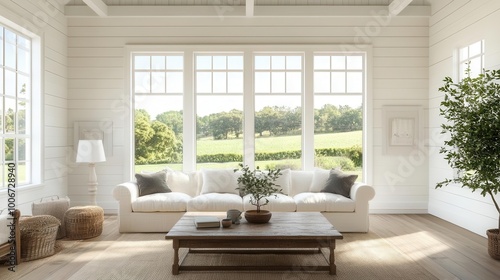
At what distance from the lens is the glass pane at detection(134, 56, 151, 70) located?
7.23 meters

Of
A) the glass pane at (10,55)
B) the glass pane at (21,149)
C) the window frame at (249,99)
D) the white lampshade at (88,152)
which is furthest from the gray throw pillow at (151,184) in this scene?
the glass pane at (10,55)

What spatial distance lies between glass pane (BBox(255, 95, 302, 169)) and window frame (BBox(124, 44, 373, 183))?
0.40 ft

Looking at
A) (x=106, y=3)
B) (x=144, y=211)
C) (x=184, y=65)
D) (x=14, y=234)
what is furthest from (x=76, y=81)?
(x=14, y=234)

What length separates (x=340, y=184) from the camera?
6027mm

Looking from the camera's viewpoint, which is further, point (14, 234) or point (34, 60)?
point (34, 60)

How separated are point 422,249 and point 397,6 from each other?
3.92 metres

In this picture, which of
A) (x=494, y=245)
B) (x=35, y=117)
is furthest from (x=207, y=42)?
(x=494, y=245)

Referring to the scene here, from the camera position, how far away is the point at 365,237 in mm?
5441

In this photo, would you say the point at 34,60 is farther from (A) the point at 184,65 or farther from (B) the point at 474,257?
(B) the point at 474,257

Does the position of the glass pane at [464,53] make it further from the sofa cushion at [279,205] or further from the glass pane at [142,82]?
the glass pane at [142,82]

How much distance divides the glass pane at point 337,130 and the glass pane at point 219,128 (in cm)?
137

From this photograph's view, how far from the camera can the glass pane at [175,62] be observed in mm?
7246

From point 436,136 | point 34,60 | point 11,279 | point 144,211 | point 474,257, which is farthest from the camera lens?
point 436,136

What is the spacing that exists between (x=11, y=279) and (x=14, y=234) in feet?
1.73
